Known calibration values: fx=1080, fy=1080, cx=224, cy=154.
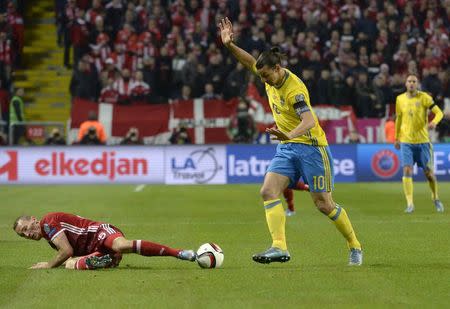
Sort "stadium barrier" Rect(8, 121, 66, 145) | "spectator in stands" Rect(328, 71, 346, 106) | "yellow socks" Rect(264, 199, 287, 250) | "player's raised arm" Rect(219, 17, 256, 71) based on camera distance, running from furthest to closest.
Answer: "spectator in stands" Rect(328, 71, 346, 106) → "stadium barrier" Rect(8, 121, 66, 145) → "player's raised arm" Rect(219, 17, 256, 71) → "yellow socks" Rect(264, 199, 287, 250)

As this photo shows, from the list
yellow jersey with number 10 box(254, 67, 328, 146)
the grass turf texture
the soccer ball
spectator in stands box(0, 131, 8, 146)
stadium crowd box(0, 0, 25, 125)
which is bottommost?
the grass turf texture

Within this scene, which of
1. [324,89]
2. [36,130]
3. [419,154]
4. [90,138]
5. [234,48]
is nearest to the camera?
[234,48]

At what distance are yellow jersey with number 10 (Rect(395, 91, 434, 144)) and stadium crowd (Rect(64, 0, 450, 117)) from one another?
10440 mm

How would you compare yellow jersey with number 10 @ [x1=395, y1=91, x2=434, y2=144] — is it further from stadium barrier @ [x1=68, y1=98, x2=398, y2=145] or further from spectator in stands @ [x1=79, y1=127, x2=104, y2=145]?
spectator in stands @ [x1=79, y1=127, x2=104, y2=145]

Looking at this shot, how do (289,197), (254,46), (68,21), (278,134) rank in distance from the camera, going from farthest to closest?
1. (68,21)
2. (254,46)
3. (289,197)
4. (278,134)

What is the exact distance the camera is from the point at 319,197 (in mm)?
11016

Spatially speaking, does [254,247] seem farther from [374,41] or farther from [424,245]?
[374,41]

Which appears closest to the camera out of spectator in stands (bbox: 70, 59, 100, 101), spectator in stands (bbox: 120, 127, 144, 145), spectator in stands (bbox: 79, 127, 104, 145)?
spectator in stands (bbox: 79, 127, 104, 145)

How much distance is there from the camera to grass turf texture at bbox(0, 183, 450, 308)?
899 centimetres

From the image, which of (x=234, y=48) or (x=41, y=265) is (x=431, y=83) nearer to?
(x=234, y=48)

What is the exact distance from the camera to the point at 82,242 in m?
10.9

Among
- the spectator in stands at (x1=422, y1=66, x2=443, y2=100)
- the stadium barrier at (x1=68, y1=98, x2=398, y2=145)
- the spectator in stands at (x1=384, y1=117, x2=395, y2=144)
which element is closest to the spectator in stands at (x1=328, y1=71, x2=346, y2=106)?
the stadium barrier at (x1=68, y1=98, x2=398, y2=145)

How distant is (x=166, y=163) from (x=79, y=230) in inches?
625

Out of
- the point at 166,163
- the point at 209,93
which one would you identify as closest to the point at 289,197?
the point at 166,163
